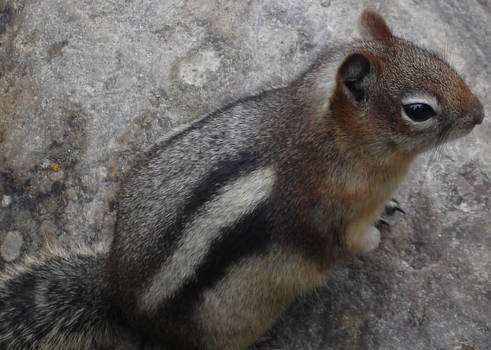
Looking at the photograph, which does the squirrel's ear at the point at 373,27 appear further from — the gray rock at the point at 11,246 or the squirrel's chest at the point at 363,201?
the gray rock at the point at 11,246

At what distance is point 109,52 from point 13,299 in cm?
203

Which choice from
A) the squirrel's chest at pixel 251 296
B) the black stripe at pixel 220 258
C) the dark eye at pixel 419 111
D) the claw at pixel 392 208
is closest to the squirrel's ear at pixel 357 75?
the dark eye at pixel 419 111

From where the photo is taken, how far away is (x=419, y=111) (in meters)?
3.12

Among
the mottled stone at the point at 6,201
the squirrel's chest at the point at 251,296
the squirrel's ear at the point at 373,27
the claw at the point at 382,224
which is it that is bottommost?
the claw at the point at 382,224

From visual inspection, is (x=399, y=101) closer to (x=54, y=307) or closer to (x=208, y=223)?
(x=208, y=223)

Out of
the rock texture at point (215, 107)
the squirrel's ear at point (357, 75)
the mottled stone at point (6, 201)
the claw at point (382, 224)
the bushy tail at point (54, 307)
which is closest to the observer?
the squirrel's ear at point (357, 75)

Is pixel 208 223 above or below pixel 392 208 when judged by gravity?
above

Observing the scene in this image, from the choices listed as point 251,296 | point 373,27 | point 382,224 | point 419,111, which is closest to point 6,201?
point 251,296

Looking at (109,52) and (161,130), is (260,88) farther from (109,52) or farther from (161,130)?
(109,52)

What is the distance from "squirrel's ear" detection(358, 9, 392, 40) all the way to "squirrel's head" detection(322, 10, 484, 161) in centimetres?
19

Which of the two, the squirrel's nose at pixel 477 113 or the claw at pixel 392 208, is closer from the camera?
the squirrel's nose at pixel 477 113

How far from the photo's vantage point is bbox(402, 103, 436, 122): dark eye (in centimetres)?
311

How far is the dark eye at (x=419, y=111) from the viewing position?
10.2ft

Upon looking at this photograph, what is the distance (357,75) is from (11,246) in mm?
2567
